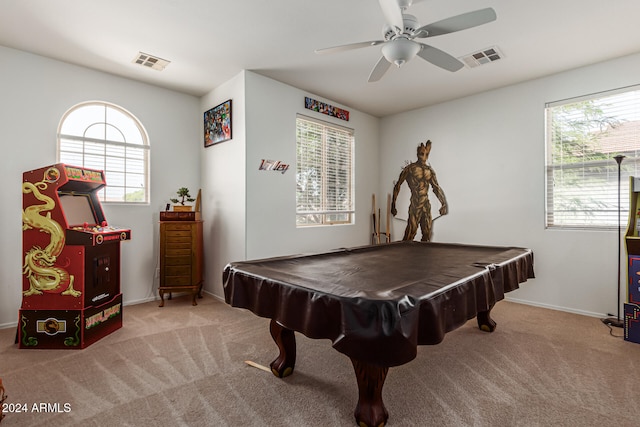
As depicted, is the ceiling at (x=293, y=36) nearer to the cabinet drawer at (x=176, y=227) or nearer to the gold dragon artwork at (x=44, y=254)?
the gold dragon artwork at (x=44, y=254)

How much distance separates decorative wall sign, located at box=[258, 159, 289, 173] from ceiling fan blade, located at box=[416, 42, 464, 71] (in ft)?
6.98

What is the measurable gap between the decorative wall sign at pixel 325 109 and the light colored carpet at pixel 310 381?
2.95 metres

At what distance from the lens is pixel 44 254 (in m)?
2.68

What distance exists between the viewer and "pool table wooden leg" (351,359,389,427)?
1.60m

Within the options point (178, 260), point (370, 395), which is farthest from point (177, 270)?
point (370, 395)

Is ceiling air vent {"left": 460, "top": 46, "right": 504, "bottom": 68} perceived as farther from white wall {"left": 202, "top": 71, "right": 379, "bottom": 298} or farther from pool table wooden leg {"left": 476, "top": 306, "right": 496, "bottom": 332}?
pool table wooden leg {"left": 476, "top": 306, "right": 496, "bottom": 332}

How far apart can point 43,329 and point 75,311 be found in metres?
0.28

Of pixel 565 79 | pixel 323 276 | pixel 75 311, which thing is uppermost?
pixel 565 79

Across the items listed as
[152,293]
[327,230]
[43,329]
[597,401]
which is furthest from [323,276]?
[152,293]

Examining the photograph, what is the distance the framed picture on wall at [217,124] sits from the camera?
3965 mm

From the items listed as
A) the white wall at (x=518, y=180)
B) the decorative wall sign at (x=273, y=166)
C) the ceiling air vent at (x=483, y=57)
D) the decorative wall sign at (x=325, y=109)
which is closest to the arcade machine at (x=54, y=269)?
the decorative wall sign at (x=273, y=166)

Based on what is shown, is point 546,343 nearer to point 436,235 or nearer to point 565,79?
point 436,235

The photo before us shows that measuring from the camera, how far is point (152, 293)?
4098mm

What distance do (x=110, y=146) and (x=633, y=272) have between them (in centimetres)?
547
